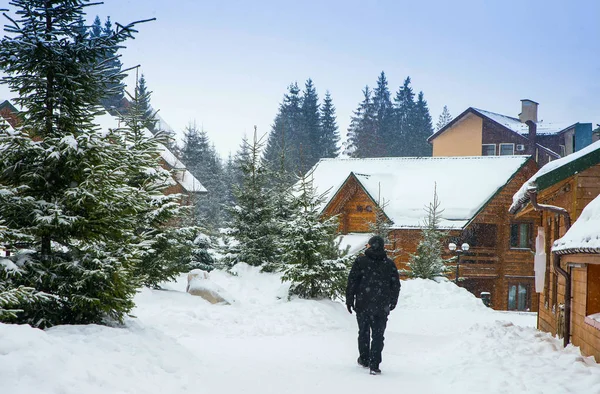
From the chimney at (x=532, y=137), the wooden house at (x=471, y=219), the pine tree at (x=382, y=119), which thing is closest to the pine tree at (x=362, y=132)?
the pine tree at (x=382, y=119)

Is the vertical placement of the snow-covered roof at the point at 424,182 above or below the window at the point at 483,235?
above

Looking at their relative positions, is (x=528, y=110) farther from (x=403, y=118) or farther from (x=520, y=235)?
(x=403, y=118)

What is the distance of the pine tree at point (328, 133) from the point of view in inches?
3007

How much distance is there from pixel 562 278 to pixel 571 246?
3521mm

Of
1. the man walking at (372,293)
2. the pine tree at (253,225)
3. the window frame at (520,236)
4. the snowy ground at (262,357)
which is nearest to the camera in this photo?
the snowy ground at (262,357)

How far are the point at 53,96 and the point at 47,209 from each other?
5.45 feet

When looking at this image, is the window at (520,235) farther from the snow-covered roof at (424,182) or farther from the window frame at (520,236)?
the snow-covered roof at (424,182)

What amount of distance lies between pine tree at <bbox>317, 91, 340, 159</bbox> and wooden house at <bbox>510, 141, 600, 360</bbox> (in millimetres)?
62193

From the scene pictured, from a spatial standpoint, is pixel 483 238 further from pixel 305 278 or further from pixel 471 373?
pixel 471 373

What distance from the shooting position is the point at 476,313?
20.5 metres

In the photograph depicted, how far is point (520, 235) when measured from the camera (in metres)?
32.6

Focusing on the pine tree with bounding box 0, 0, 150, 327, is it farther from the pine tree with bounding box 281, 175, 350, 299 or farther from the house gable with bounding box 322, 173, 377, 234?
the house gable with bounding box 322, 173, 377, 234

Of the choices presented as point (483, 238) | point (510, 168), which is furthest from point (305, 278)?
point (510, 168)

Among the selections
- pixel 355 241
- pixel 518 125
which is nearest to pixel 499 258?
pixel 355 241
